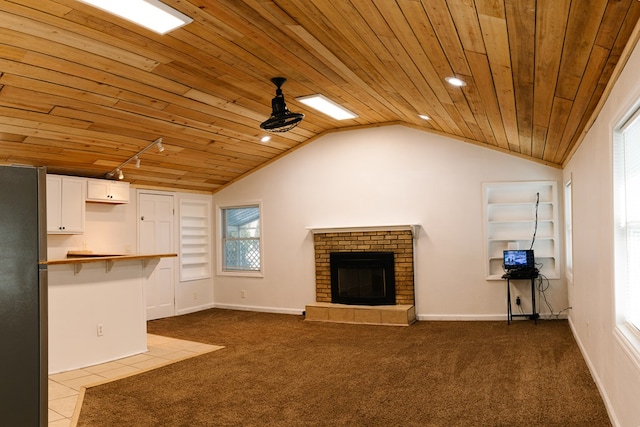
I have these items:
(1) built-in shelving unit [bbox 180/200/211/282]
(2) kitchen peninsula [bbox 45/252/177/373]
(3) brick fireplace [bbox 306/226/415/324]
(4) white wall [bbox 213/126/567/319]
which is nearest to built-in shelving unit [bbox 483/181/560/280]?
(4) white wall [bbox 213/126/567/319]

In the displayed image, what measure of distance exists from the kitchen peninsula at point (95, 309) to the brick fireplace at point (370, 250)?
8.81 feet

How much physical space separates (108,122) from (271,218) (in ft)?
11.4

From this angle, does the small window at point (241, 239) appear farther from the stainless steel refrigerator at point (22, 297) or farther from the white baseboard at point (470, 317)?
the stainless steel refrigerator at point (22, 297)

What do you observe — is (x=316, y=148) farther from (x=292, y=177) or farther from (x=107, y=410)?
(x=107, y=410)

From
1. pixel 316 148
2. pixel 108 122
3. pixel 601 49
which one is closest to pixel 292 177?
pixel 316 148

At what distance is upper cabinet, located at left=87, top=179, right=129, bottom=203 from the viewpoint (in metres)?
6.43

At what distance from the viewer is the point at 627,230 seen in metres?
2.77

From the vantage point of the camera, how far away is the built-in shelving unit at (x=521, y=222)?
6621 mm

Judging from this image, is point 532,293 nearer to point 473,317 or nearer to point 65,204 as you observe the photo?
point 473,317

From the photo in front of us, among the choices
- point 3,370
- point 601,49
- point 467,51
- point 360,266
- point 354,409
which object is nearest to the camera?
point 3,370

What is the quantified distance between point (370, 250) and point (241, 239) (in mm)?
2486

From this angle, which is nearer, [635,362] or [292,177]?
[635,362]

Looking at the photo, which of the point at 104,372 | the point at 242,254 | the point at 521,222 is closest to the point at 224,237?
the point at 242,254

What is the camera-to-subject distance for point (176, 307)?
8000 millimetres
